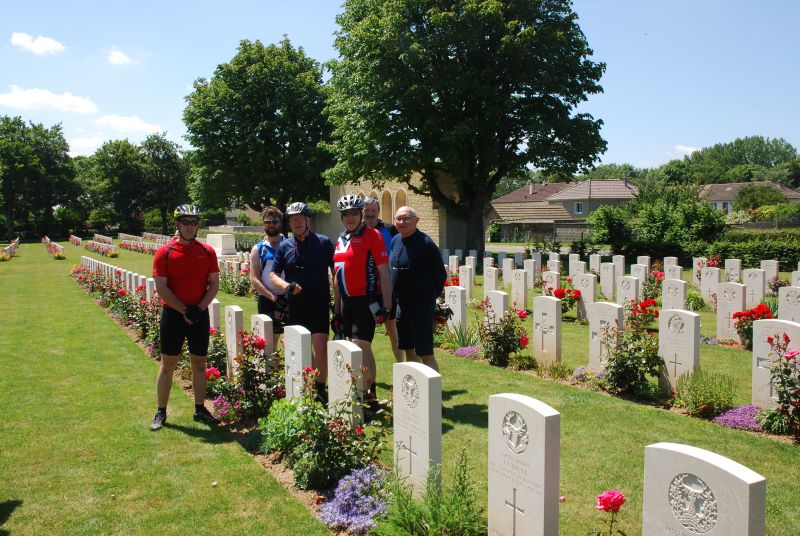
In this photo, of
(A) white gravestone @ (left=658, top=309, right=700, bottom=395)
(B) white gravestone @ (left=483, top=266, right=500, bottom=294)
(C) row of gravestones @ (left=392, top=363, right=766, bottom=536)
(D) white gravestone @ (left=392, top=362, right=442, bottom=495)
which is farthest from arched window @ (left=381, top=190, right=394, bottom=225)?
(C) row of gravestones @ (left=392, top=363, right=766, bottom=536)

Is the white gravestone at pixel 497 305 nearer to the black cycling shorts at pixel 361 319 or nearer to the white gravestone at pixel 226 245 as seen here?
the black cycling shorts at pixel 361 319

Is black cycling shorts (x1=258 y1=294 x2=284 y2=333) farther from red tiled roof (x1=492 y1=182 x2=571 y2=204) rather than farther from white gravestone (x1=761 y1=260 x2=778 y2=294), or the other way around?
red tiled roof (x1=492 y1=182 x2=571 y2=204)

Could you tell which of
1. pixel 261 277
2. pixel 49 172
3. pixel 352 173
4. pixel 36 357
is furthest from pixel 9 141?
pixel 261 277

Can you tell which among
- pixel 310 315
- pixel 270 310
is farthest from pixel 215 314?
pixel 310 315

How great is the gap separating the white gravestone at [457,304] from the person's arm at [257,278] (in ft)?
12.1

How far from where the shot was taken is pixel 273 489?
4820 mm

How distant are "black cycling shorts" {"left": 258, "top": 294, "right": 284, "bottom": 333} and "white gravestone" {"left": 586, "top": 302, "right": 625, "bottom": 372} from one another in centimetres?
382

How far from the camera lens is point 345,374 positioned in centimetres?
512

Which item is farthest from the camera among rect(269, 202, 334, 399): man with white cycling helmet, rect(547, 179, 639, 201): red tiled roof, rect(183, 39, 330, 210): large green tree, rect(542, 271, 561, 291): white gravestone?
rect(547, 179, 639, 201): red tiled roof

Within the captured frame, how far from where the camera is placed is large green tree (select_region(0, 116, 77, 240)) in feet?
201

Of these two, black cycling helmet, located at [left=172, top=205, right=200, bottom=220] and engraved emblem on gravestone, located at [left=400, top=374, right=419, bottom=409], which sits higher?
black cycling helmet, located at [left=172, top=205, right=200, bottom=220]

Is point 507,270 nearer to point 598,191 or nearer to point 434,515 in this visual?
point 434,515

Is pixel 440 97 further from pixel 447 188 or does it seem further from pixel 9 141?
pixel 9 141

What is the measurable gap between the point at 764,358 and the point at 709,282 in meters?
7.84
